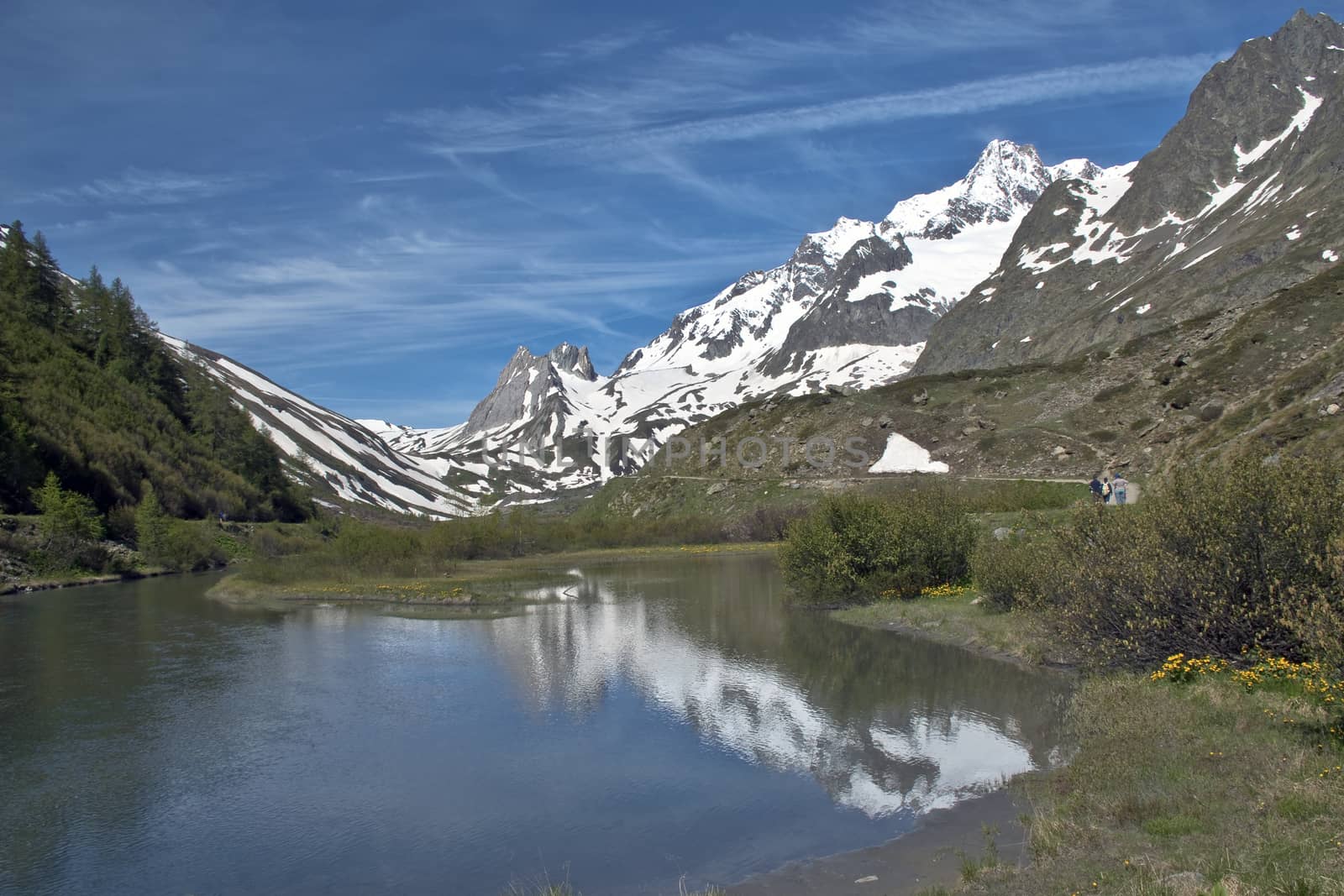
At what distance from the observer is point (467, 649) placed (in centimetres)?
3603

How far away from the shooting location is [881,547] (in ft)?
135

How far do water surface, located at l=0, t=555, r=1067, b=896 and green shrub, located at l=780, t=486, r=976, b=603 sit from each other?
5.36 m

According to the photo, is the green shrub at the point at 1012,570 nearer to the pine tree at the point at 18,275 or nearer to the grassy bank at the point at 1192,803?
the grassy bank at the point at 1192,803

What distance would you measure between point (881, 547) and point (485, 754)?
81.7 ft

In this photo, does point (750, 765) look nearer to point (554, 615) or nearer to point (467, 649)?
point (467, 649)

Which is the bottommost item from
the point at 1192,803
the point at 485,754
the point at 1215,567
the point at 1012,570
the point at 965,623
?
the point at 485,754

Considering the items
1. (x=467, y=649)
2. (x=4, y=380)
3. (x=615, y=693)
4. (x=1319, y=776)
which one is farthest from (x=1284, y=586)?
(x=4, y=380)

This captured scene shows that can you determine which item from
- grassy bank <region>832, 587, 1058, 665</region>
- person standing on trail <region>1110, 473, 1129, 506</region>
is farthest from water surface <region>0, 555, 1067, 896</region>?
person standing on trail <region>1110, 473, 1129, 506</region>

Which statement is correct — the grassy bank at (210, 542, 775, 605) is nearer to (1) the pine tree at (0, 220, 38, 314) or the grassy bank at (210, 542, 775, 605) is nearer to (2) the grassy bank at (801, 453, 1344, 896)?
(2) the grassy bank at (801, 453, 1344, 896)

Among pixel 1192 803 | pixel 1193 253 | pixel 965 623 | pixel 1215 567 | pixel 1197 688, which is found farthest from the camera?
→ pixel 1193 253

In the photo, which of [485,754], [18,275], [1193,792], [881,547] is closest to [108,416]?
[18,275]

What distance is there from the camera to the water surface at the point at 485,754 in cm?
1478

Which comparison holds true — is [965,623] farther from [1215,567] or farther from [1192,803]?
[1192,803]

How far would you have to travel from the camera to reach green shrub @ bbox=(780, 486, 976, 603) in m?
41.0
